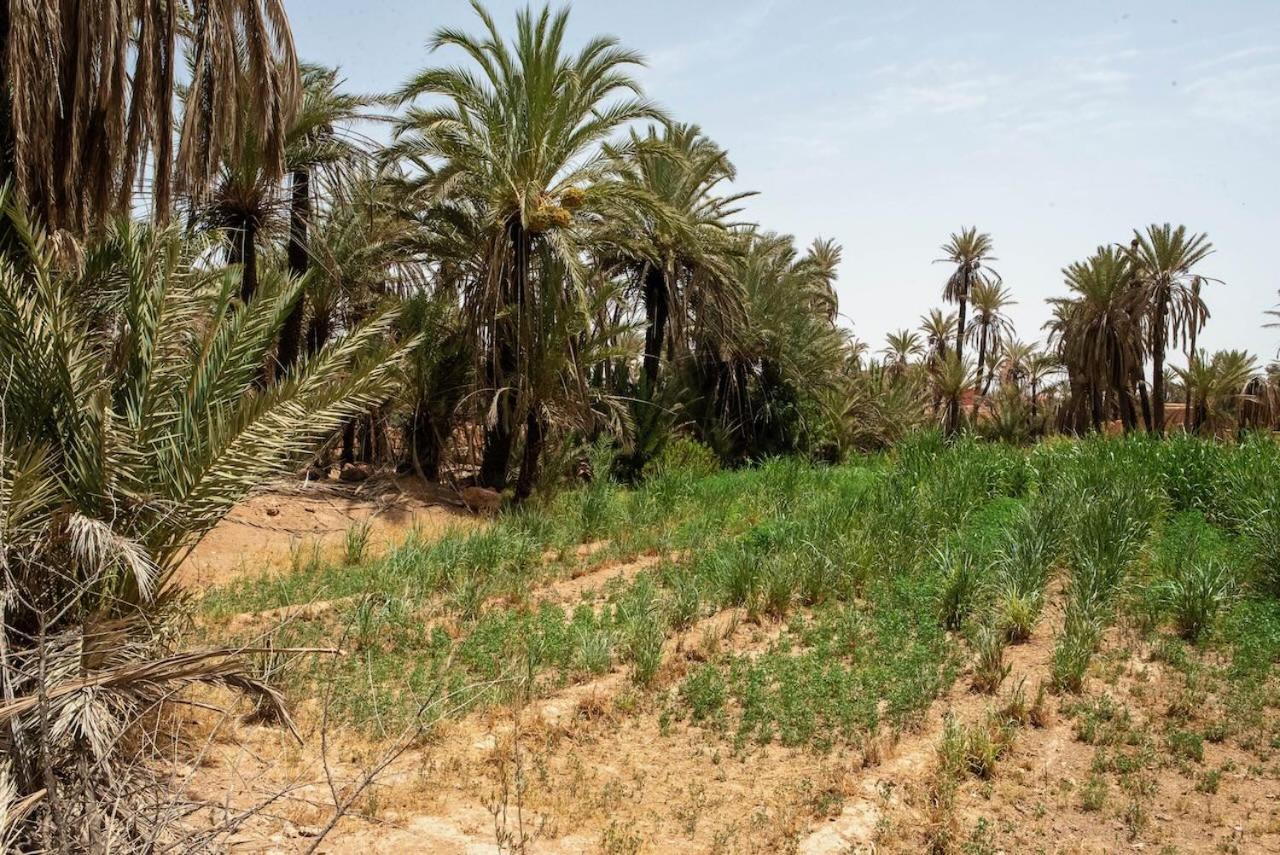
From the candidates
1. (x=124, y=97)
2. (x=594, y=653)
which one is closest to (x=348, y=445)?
(x=124, y=97)

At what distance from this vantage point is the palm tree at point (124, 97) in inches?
324

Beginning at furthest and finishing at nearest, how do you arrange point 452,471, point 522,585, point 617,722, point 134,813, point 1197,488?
point 452,471 < point 1197,488 < point 522,585 < point 617,722 < point 134,813

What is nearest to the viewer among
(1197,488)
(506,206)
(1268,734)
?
(1268,734)

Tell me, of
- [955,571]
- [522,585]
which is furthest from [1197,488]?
[522,585]

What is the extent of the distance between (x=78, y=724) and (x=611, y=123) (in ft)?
42.7

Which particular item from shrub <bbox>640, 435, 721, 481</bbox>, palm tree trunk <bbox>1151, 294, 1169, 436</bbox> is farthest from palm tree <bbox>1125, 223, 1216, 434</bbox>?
shrub <bbox>640, 435, 721, 481</bbox>

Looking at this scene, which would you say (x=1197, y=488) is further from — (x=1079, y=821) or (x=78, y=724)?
(x=78, y=724)

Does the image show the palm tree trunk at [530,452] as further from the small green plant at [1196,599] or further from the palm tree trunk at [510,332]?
the small green plant at [1196,599]

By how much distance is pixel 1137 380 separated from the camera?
30109mm

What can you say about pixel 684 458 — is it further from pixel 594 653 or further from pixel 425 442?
pixel 594 653

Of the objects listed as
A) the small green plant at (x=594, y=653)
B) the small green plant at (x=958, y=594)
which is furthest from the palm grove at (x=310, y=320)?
the small green plant at (x=958, y=594)

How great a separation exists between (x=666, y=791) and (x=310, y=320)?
15.1 m

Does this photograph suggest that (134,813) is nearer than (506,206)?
Yes

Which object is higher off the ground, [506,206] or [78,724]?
[506,206]
